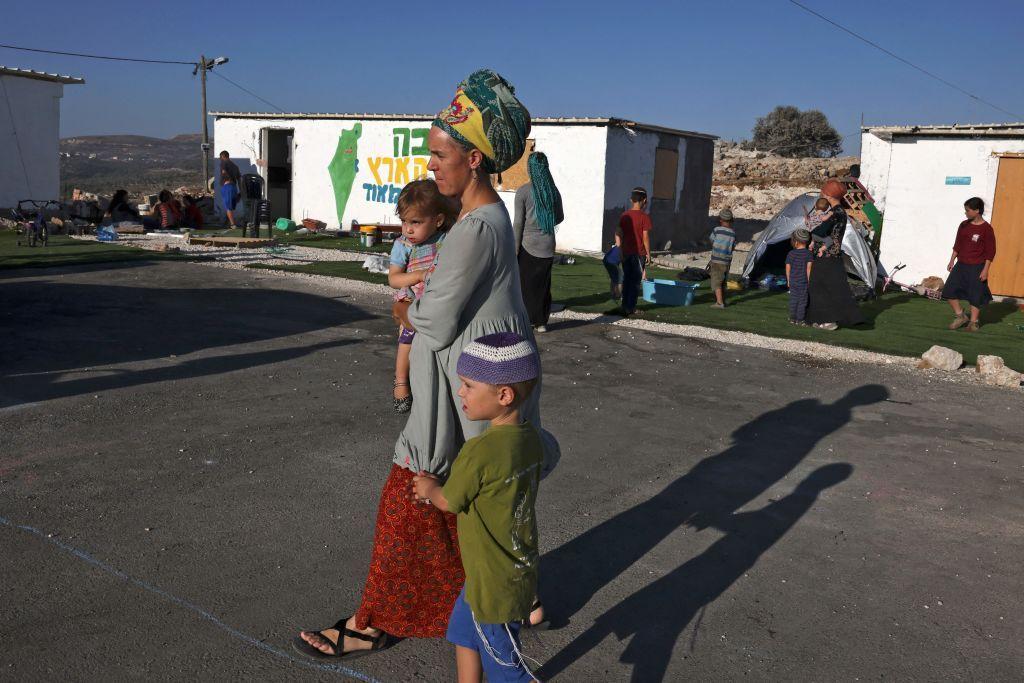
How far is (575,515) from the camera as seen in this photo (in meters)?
4.95

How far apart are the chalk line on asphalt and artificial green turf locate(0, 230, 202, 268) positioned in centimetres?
1141

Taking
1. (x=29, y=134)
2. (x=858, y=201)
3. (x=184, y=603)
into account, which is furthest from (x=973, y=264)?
(x=29, y=134)

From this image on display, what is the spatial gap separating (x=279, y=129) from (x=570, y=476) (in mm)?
22909

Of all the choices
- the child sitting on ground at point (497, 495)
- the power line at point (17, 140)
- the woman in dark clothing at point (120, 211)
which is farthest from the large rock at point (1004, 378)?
the power line at point (17, 140)

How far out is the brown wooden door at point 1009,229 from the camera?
54.2 feet

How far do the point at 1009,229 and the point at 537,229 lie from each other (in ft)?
37.9

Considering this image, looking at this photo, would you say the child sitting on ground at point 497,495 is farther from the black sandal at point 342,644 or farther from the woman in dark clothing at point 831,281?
the woman in dark clothing at point 831,281

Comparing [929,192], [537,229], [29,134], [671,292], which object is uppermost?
[29,134]

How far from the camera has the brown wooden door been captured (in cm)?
1652

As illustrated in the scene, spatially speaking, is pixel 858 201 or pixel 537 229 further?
pixel 858 201

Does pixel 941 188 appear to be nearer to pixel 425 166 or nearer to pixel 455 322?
pixel 425 166

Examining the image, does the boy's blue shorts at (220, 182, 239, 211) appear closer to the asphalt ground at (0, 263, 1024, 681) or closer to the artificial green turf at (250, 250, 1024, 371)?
the artificial green turf at (250, 250, 1024, 371)

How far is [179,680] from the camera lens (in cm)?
314

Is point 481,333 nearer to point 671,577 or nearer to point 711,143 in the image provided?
point 671,577
